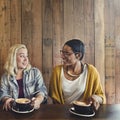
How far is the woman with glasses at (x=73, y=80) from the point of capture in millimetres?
2248

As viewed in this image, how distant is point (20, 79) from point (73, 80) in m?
0.49

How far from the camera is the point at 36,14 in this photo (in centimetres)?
268

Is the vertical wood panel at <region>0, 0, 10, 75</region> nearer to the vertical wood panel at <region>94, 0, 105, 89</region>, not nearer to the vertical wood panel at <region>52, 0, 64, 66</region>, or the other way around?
the vertical wood panel at <region>52, 0, 64, 66</region>

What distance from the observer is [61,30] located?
107 inches

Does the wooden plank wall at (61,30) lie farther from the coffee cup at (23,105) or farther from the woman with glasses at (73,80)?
the coffee cup at (23,105)

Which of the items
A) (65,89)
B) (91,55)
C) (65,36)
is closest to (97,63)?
(91,55)

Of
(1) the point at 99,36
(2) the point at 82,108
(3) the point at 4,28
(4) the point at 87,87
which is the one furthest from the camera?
(1) the point at 99,36

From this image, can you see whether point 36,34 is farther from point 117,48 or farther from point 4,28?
point 117,48

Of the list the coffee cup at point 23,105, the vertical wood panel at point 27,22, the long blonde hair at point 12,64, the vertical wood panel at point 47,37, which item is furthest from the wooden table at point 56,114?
the vertical wood panel at point 27,22

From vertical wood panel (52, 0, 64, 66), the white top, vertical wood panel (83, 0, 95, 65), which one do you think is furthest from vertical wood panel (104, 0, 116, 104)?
the white top

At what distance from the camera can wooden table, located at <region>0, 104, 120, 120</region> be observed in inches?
64.7

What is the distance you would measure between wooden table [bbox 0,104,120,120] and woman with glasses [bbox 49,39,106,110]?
1.28ft

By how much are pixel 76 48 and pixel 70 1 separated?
662 mm

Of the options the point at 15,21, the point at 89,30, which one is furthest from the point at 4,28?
the point at 89,30
